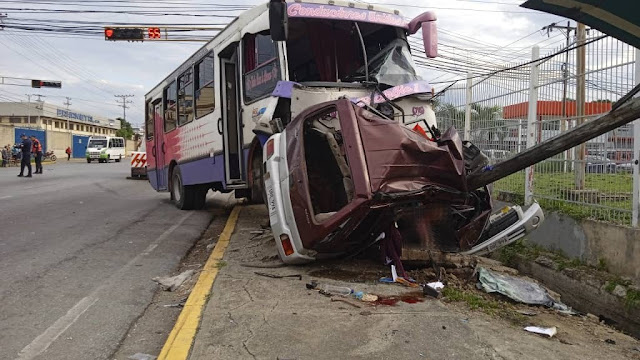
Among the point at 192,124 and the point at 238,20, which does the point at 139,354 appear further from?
the point at 192,124

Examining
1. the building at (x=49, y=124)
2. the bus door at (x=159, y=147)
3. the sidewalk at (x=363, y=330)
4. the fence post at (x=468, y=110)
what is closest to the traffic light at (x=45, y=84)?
the building at (x=49, y=124)

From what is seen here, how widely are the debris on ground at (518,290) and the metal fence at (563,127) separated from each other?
122 cm

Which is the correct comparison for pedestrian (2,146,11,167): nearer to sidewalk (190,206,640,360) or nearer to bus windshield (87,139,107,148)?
bus windshield (87,139,107,148)

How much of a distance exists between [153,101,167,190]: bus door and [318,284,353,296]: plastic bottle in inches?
346

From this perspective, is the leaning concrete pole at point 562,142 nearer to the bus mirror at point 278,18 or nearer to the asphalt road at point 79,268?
the bus mirror at point 278,18

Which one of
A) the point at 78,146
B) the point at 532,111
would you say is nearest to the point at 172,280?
the point at 532,111

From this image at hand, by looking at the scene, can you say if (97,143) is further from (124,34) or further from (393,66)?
(393,66)

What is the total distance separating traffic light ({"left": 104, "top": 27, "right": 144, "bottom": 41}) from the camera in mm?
21959

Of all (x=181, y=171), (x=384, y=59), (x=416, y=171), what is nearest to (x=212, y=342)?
(x=416, y=171)

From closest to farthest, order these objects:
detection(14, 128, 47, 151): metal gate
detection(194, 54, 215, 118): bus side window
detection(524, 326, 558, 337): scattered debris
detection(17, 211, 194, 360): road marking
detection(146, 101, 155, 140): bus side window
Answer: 1. detection(17, 211, 194, 360): road marking
2. detection(524, 326, 558, 337): scattered debris
3. detection(194, 54, 215, 118): bus side window
4. detection(146, 101, 155, 140): bus side window
5. detection(14, 128, 47, 151): metal gate

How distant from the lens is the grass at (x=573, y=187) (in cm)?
519

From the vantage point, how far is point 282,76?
21.6ft

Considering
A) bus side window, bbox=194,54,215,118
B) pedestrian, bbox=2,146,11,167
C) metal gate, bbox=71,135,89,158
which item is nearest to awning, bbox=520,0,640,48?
bus side window, bbox=194,54,215,118

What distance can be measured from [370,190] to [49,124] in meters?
73.3
